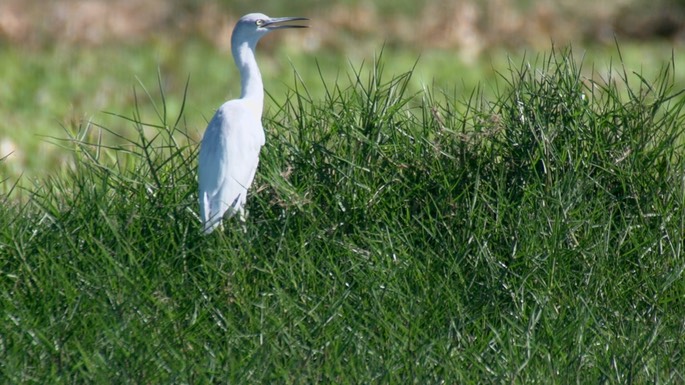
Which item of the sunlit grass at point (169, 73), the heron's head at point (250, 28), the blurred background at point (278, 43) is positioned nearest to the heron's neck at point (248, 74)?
the heron's head at point (250, 28)

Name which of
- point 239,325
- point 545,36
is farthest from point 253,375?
point 545,36

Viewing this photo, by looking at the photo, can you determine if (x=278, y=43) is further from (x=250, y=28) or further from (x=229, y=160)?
(x=229, y=160)

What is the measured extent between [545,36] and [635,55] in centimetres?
121

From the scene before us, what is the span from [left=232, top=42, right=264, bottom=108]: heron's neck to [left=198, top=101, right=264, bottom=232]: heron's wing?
0.18 m

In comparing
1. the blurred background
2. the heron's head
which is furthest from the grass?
the blurred background

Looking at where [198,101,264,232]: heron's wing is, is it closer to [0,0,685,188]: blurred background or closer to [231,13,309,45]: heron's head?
[231,13,309,45]: heron's head

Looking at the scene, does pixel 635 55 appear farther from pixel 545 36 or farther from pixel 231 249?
pixel 231 249

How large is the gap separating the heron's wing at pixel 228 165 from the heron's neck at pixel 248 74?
0.18 m

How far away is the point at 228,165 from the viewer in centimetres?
352

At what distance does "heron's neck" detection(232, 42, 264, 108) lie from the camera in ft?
12.5

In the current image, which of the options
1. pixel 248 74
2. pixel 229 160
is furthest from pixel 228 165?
pixel 248 74

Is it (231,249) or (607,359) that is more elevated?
(231,249)

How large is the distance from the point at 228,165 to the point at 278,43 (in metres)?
6.65

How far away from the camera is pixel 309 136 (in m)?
3.77
